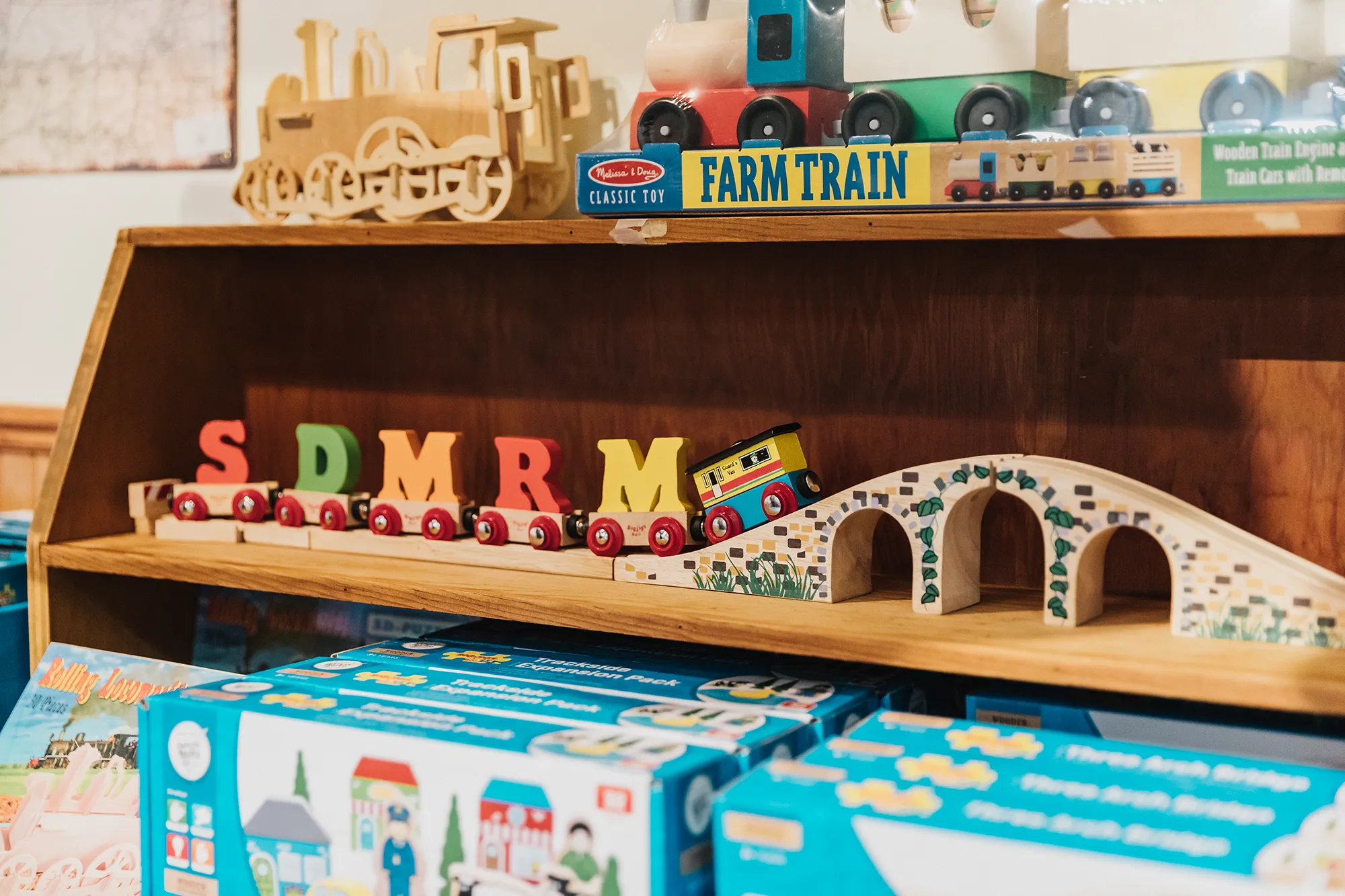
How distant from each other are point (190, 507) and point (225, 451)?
7 centimetres

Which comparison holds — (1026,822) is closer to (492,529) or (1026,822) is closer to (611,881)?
(611,881)

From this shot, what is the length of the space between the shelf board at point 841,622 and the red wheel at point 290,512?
0.04m

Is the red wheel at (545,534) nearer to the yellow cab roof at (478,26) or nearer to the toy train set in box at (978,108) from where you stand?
the toy train set in box at (978,108)

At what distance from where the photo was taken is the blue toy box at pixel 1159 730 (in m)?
0.99

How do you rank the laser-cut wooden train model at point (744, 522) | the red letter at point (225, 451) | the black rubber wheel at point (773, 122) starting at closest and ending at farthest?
1. the laser-cut wooden train model at point (744, 522)
2. the black rubber wheel at point (773, 122)
3. the red letter at point (225, 451)

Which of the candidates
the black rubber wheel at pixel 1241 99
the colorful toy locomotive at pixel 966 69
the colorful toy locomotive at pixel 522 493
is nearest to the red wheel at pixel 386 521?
the colorful toy locomotive at pixel 522 493

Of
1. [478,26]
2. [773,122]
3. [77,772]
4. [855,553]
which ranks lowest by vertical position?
[77,772]

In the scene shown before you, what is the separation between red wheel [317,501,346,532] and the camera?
1406 mm

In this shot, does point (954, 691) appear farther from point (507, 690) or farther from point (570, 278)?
point (570, 278)

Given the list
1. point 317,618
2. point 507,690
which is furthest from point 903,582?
point 317,618

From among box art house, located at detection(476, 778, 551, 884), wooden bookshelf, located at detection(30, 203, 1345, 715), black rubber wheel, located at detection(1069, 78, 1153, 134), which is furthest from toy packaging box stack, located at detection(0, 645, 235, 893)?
black rubber wheel, located at detection(1069, 78, 1153, 134)

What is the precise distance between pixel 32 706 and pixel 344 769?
0.56 metres

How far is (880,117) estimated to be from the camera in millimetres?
1108

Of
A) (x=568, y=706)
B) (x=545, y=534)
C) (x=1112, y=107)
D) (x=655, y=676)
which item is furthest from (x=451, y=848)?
(x=1112, y=107)
